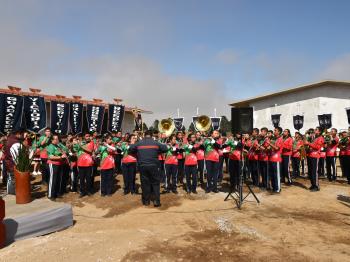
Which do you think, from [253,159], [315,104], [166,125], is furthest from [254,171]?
[315,104]

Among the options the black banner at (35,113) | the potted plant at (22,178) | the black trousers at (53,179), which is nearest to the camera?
the potted plant at (22,178)

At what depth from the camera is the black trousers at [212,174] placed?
9453 millimetres

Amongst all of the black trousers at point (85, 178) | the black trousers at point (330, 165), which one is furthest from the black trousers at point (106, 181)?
the black trousers at point (330, 165)

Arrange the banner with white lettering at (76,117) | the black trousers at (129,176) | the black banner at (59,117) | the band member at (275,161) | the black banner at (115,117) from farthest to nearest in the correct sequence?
the black banner at (115,117) < the banner with white lettering at (76,117) < the black banner at (59,117) < the black trousers at (129,176) < the band member at (275,161)

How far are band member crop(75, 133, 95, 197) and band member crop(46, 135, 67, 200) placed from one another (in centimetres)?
51

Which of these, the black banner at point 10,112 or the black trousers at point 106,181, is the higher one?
the black banner at point 10,112

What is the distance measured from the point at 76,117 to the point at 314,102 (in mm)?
17324

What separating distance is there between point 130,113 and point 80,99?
452cm

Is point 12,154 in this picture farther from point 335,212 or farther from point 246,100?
point 246,100

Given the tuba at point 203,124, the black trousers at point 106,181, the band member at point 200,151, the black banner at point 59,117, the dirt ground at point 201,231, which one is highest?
the black banner at point 59,117

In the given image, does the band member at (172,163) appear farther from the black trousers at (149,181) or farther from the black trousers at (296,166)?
the black trousers at (296,166)

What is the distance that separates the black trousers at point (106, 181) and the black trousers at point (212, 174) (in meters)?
3.02

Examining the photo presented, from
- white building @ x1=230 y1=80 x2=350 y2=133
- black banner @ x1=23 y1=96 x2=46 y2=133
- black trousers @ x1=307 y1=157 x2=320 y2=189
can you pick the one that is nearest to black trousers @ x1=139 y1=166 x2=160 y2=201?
black trousers @ x1=307 y1=157 x2=320 y2=189

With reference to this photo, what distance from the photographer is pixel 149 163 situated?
316 inches
